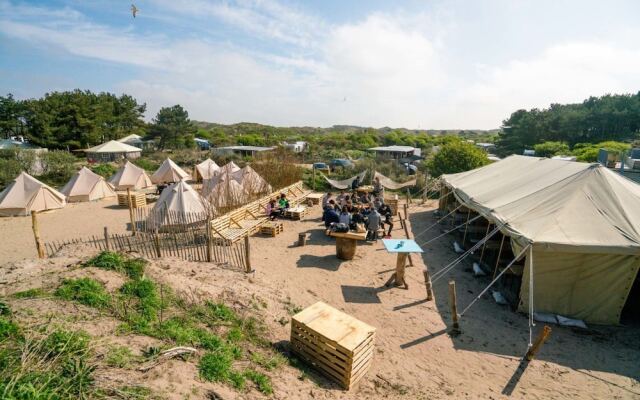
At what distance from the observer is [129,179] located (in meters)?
22.3

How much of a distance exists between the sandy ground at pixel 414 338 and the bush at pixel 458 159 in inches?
530

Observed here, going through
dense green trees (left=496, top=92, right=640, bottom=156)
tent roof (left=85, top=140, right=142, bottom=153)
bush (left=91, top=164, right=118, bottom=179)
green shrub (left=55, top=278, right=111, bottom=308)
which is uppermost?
dense green trees (left=496, top=92, right=640, bottom=156)

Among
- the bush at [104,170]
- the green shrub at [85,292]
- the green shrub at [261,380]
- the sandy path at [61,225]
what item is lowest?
the sandy path at [61,225]

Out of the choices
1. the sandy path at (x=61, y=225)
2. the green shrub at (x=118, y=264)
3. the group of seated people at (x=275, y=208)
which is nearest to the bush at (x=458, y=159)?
the group of seated people at (x=275, y=208)

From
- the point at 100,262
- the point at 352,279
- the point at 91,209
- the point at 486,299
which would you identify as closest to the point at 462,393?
the point at 486,299

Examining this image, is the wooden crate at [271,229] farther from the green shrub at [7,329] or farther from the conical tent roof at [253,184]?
the green shrub at [7,329]

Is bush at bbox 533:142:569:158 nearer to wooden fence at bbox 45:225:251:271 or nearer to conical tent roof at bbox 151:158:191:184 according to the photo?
conical tent roof at bbox 151:158:191:184

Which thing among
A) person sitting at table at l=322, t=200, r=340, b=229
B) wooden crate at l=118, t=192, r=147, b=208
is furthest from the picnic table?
wooden crate at l=118, t=192, r=147, b=208

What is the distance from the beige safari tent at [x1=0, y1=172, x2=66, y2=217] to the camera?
15.9 meters

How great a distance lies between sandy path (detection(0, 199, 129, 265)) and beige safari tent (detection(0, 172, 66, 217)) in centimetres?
52

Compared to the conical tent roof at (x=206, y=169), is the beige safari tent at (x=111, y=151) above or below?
above

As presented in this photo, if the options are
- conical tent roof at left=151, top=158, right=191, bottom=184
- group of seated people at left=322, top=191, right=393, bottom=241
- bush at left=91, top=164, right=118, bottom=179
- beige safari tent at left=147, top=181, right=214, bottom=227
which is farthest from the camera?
bush at left=91, top=164, right=118, bottom=179

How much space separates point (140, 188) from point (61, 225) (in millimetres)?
8674

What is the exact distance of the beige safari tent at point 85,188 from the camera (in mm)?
18547
